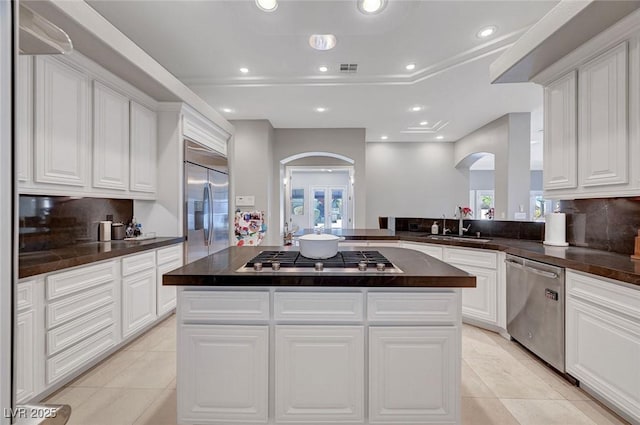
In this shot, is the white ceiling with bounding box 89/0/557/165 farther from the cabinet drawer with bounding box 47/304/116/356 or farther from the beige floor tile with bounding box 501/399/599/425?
the beige floor tile with bounding box 501/399/599/425

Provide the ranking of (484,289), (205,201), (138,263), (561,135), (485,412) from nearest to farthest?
(485,412) < (561,135) < (138,263) < (484,289) < (205,201)

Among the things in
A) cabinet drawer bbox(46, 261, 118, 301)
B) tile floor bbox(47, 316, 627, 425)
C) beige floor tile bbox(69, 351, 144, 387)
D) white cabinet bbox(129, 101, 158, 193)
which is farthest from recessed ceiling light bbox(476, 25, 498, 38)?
beige floor tile bbox(69, 351, 144, 387)

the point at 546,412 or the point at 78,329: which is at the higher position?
the point at 78,329

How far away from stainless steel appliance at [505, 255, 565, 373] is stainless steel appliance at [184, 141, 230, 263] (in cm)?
329

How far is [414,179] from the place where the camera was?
22.8ft

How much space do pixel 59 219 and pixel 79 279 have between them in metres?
0.81

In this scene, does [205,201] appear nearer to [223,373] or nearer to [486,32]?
[223,373]

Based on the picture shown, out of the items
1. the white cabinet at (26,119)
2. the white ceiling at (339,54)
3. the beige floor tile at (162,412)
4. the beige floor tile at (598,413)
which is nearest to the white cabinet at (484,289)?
the beige floor tile at (598,413)

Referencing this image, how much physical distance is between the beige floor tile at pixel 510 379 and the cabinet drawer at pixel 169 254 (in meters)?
2.88

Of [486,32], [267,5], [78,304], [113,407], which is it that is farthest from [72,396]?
[486,32]

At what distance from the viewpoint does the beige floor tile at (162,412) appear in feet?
5.59

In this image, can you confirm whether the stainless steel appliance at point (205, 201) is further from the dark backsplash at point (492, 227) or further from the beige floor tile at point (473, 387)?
the beige floor tile at point (473, 387)

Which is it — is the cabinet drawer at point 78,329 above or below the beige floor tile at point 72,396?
above

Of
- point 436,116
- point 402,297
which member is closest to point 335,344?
point 402,297
